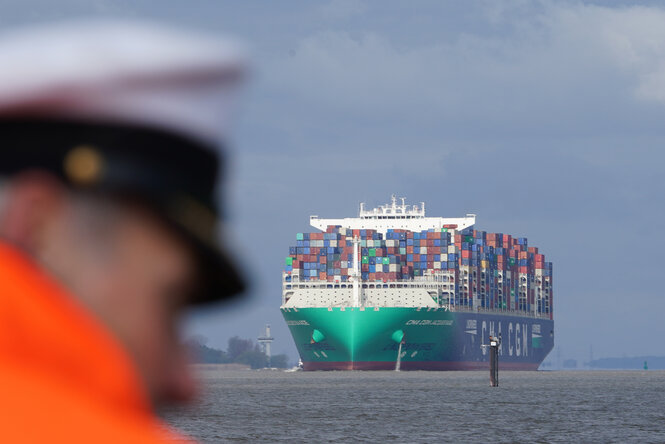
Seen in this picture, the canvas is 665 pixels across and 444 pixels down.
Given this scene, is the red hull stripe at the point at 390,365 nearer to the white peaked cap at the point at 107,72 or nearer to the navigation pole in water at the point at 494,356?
the navigation pole in water at the point at 494,356

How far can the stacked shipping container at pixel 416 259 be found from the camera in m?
107

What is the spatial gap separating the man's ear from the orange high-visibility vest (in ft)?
0.06

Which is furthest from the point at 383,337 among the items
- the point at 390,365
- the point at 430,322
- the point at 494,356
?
the point at 494,356

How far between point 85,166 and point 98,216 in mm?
39

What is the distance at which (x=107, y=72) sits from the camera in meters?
1.00

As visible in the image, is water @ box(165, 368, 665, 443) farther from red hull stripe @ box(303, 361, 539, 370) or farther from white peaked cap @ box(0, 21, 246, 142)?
white peaked cap @ box(0, 21, 246, 142)

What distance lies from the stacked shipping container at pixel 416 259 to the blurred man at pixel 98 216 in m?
103

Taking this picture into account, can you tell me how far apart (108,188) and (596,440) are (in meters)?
37.4

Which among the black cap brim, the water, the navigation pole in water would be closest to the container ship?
the navigation pole in water

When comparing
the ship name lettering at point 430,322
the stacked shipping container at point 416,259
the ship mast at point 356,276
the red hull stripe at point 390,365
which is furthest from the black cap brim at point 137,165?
the stacked shipping container at point 416,259

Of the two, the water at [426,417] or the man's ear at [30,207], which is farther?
the water at [426,417]

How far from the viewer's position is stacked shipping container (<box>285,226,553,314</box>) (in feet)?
350

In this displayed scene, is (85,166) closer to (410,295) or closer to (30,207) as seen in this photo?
(30,207)

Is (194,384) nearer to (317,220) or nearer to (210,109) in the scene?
(210,109)
